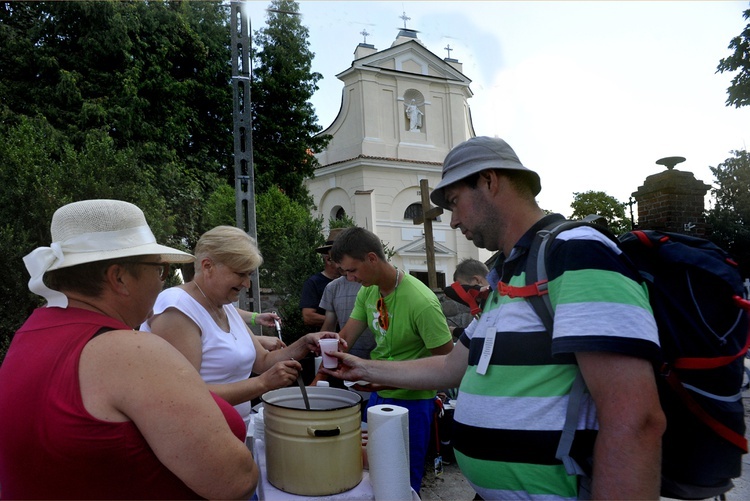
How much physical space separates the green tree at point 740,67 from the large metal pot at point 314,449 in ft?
54.8

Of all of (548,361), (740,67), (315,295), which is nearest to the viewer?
(548,361)

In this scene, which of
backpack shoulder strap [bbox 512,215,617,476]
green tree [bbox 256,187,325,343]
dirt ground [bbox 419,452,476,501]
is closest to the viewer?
backpack shoulder strap [bbox 512,215,617,476]

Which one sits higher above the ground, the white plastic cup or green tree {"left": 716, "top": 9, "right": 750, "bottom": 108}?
green tree {"left": 716, "top": 9, "right": 750, "bottom": 108}

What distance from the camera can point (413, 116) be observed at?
2516 cm

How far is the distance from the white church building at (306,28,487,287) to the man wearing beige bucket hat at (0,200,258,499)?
843 inches

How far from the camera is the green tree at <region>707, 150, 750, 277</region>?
78.3ft

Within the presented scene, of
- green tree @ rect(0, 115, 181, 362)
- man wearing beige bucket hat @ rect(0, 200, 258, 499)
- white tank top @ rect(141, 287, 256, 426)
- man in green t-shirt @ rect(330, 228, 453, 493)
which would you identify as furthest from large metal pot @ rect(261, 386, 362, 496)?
green tree @ rect(0, 115, 181, 362)

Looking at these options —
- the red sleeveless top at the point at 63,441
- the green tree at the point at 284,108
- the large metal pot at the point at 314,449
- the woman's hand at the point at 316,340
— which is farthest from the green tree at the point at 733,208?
the red sleeveless top at the point at 63,441

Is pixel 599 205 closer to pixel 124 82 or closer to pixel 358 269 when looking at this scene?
pixel 124 82

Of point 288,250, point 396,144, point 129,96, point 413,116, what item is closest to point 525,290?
point 288,250

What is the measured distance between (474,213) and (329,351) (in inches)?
42.1

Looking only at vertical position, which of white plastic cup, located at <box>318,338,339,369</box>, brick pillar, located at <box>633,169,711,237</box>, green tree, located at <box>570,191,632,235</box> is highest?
green tree, located at <box>570,191,632,235</box>

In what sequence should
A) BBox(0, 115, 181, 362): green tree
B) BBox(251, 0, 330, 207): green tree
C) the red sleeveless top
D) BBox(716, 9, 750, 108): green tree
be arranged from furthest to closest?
BBox(251, 0, 330, 207): green tree < BBox(716, 9, 750, 108): green tree < BBox(0, 115, 181, 362): green tree < the red sleeveless top

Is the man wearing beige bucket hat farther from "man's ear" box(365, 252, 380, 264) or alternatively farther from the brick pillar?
the brick pillar
